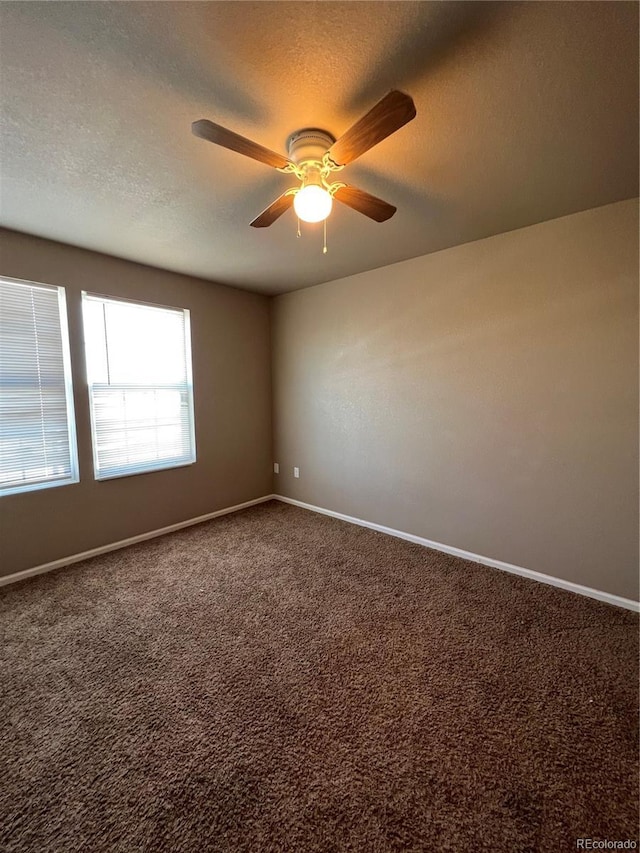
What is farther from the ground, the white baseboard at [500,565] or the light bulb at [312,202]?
the light bulb at [312,202]

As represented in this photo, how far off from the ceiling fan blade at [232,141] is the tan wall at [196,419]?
205 centimetres

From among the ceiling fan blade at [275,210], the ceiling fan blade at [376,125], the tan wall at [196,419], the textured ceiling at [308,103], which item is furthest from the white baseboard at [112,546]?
the ceiling fan blade at [376,125]

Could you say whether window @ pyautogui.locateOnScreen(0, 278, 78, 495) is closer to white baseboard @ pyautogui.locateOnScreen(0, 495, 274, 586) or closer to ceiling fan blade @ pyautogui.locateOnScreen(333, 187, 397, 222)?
white baseboard @ pyautogui.locateOnScreen(0, 495, 274, 586)

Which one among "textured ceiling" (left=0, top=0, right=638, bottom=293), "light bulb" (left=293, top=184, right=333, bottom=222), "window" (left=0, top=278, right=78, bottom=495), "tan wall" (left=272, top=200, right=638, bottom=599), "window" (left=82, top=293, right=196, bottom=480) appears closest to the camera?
"textured ceiling" (left=0, top=0, right=638, bottom=293)

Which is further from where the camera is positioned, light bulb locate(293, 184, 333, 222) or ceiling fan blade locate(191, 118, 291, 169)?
light bulb locate(293, 184, 333, 222)

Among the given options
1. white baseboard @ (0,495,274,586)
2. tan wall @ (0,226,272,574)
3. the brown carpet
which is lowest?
the brown carpet

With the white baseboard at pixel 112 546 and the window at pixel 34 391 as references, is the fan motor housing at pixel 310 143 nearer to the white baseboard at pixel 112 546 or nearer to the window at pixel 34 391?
the window at pixel 34 391

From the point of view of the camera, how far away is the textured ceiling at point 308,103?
3.51 ft

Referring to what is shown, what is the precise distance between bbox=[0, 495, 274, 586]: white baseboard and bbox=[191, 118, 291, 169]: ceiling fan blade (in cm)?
303

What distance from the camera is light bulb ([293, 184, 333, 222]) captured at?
1.47 meters

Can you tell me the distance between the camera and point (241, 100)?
4.42 feet

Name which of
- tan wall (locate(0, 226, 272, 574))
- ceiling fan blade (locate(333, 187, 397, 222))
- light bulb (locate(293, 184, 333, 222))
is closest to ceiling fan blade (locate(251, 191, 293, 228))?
light bulb (locate(293, 184, 333, 222))

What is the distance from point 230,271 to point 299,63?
2164 millimetres

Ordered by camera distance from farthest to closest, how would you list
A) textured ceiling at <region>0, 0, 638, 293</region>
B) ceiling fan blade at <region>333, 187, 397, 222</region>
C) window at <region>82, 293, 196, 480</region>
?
window at <region>82, 293, 196, 480</region> < ceiling fan blade at <region>333, 187, 397, 222</region> < textured ceiling at <region>0, 0, 638, 293</region>
